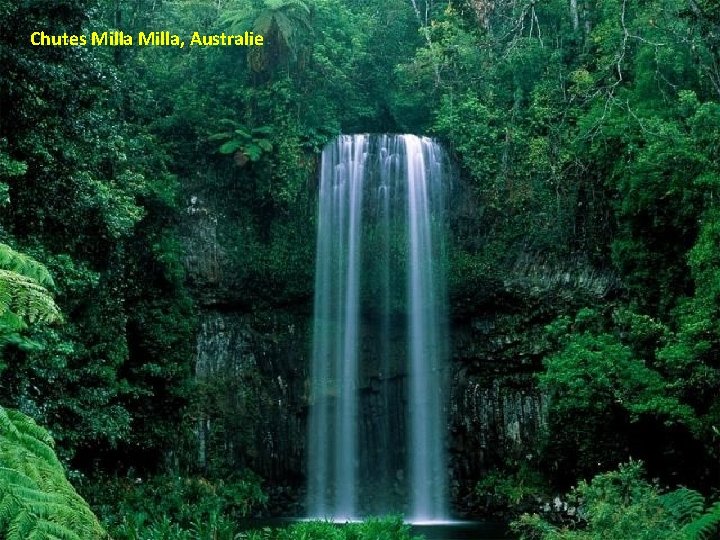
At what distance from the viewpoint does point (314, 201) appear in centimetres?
2097

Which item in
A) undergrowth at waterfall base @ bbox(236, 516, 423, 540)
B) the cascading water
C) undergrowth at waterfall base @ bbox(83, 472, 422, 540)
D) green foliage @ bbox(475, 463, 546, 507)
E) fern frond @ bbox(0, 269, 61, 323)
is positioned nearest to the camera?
fern frond @ bbox(0, 269, 61, 323)

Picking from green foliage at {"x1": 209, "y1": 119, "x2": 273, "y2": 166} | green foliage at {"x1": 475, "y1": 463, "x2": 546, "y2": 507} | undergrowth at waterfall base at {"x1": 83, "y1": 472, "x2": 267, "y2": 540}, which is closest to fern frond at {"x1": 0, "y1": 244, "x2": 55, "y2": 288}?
undergrowth at waterfall base at {"x1": 83, "y1": 472, "x2": 267, "y2": 540}

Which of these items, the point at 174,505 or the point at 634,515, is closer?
the point at 634,515

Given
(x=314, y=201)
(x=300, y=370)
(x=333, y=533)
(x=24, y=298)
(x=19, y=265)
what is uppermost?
(x=314, y=201)

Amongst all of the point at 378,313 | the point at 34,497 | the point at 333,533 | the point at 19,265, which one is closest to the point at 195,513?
the point at 333,533

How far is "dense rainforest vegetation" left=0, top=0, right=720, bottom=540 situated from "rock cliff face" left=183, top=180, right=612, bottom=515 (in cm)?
25

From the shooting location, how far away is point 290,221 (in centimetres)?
2102

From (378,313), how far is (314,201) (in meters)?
3.35

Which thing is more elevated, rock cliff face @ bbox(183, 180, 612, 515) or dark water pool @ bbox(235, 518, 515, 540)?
rock cliff face @ bbox(183, 180, 612, 515)

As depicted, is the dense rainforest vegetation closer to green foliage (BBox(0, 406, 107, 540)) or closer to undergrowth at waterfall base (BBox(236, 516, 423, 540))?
undergrowth at waterfall base (BBox(236, 516, 423, 540))

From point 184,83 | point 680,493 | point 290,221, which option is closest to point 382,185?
point 290,221

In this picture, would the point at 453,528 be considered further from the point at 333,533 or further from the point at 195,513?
the point at 333,533

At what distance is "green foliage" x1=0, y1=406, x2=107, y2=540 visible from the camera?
343cm

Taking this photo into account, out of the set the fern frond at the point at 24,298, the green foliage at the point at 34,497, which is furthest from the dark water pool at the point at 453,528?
the fern frond at the point at 24,298
